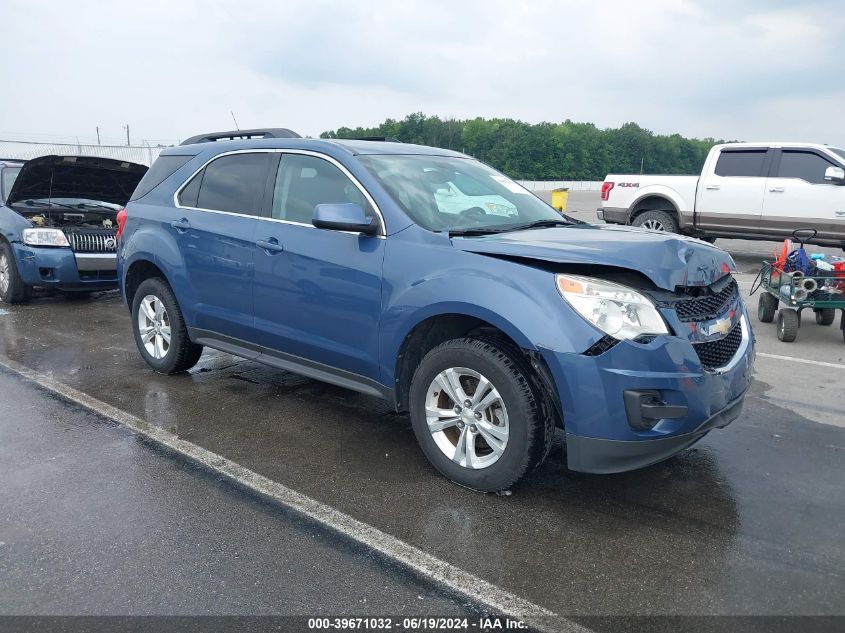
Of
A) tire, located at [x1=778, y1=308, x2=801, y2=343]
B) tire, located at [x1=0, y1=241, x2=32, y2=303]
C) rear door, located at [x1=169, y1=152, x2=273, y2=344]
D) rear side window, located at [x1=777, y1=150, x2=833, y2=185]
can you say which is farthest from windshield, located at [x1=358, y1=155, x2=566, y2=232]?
rear side window, located at [x1=777, y1=150, x2=833, y2=185]

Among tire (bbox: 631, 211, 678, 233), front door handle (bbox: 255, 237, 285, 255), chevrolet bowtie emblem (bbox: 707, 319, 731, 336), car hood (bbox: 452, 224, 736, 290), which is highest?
car hood (bbox: 452, 224, 736, 290)

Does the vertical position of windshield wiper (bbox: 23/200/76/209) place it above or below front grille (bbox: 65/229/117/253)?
above

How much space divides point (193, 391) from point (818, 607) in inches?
166

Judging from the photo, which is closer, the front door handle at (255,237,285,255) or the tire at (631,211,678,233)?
the front door handle at (255,237,285,255)

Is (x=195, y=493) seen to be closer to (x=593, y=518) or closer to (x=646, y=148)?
(x=593, y=518)

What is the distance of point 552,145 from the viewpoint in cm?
9031

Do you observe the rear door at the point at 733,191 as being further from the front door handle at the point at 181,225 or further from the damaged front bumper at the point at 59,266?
the front door handle at the point at 181,225

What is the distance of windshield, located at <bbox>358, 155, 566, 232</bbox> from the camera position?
13.3 ft

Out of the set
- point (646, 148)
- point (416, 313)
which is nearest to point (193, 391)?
point (416, 313)

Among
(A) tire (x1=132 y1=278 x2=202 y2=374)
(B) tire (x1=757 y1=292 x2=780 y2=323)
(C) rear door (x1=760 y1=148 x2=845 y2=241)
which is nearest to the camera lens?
(A) tire (x1=132 y1=278 x2=202 y2=374)

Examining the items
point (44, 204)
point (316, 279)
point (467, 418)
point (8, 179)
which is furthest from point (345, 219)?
point (8, 179)

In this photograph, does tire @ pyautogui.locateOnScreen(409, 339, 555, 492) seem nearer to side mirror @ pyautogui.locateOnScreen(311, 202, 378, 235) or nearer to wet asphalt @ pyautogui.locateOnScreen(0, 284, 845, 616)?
wet asphalt @ pyautogui.locateOnScreen(0, 284, 845, 616)

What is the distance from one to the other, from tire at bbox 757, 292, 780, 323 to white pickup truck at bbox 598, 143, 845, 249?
453cm

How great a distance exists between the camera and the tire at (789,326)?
693cm
